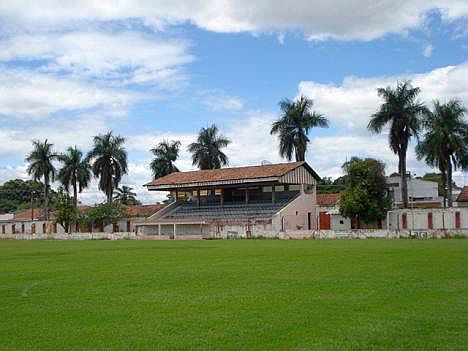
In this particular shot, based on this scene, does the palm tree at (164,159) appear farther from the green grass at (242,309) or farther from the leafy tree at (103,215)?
the green grass at (242,309)

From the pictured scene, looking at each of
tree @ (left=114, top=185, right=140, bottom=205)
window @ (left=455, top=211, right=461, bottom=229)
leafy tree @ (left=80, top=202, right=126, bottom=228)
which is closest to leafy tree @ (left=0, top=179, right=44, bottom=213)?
tree @ (left=114, top=185, right=140, bottom=205)

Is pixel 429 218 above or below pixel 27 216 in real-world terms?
below

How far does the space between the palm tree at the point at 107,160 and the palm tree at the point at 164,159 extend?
5.31 metres

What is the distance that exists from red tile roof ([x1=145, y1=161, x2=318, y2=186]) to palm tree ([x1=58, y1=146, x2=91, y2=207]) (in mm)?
20965

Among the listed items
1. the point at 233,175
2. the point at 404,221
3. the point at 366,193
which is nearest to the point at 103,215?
the point at 233,175

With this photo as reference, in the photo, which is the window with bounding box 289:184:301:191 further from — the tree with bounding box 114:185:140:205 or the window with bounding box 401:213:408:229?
the tree with bounding box 114:185:140:205

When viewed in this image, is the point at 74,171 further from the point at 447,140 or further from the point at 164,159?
the point at 447,140

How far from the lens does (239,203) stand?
7356 centimetres

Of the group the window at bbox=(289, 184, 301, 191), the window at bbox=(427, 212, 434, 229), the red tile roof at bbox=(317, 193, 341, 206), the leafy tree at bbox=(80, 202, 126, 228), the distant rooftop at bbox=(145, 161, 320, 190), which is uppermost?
the distant rooftop at bbox=(145, 161, 320, 190)

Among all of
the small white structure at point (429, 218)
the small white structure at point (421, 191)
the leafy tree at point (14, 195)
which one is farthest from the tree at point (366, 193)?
the leafy tree at point (14, 195)

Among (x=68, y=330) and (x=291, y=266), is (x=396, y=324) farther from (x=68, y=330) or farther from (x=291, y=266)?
(x=291, y=266)

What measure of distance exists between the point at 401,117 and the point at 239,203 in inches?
851

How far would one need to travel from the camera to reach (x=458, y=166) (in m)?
63.6

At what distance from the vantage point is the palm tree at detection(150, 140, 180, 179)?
94875mm
